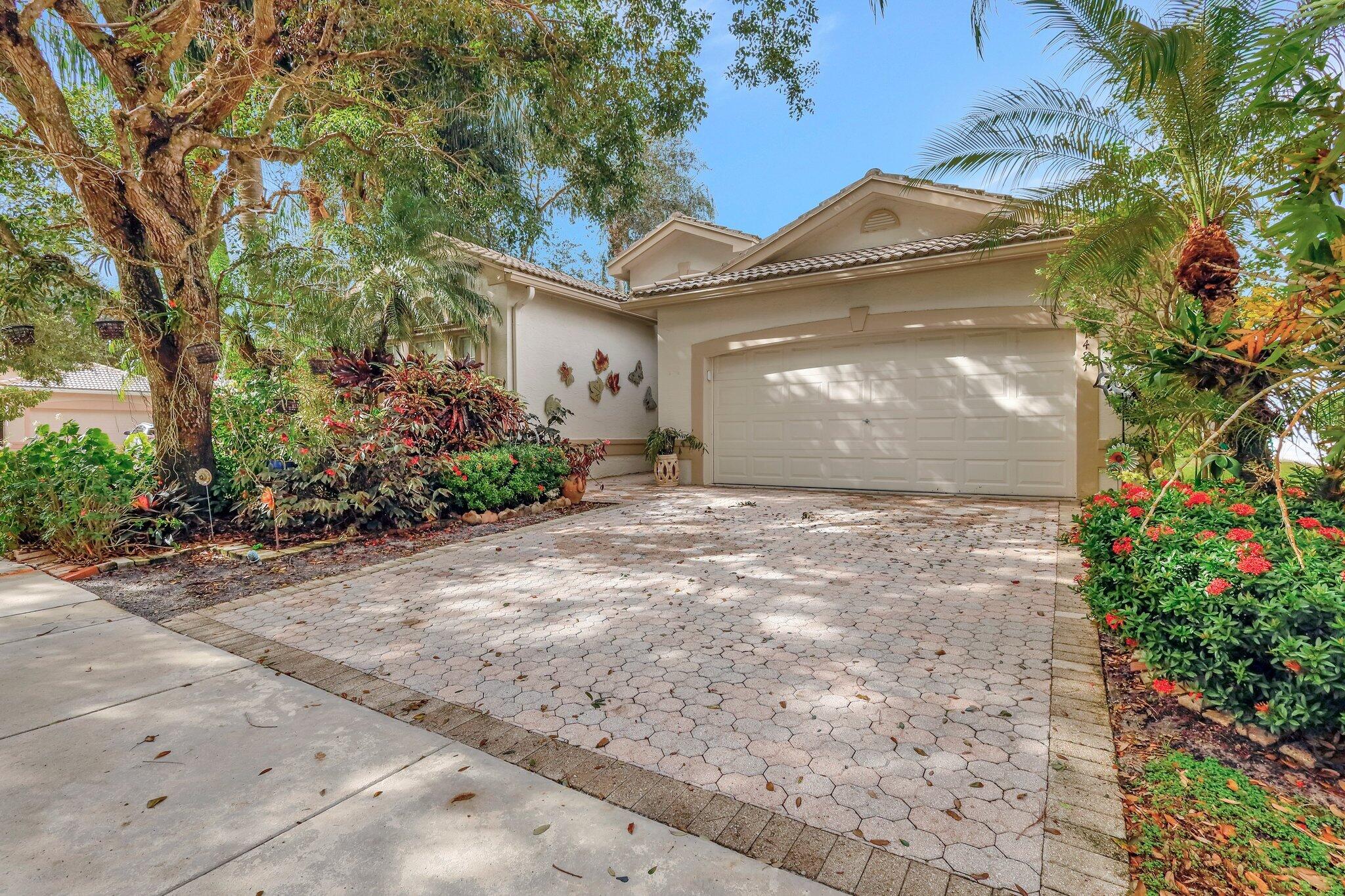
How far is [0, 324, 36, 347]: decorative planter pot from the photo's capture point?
6.05 m

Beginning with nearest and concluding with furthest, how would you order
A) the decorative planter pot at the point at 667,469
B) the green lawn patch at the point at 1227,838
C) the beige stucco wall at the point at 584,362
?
1. the green lawn patch at the point at 1227,838
2. the decorative planter pot at the point at 667,469
3. the beige stucco wall at the point at 584,362

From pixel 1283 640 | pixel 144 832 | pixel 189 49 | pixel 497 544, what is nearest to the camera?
pixel 144 832

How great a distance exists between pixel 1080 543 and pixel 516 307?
8744 millimetres

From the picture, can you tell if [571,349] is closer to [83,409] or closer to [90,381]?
[83,409]

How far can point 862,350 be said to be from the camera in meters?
9.01

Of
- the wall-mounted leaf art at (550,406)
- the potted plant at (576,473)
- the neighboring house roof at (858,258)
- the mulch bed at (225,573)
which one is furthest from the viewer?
the wall-mounted leaf art at (550,406)

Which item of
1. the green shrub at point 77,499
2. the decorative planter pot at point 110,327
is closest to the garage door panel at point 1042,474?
the green shrub at point 77,499

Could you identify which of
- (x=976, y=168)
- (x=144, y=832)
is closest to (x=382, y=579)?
(x=144, y=832)

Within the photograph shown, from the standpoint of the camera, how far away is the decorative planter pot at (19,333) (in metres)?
6.05

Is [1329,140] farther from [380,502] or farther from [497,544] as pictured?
[380,502]

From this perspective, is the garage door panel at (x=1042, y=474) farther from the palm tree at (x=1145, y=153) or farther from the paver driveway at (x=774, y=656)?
the palm tree at (x=1145, y=153)

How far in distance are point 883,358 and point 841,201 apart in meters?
2.79

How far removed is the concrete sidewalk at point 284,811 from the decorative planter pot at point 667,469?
302 inches

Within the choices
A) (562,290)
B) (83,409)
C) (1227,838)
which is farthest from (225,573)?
(83,409)
